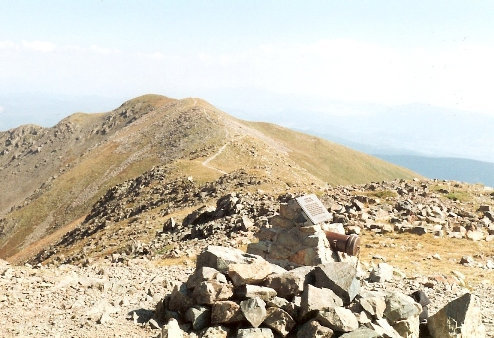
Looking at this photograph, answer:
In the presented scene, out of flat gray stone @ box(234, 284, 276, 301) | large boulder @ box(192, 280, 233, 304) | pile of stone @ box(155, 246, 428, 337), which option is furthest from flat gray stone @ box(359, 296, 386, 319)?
large boulder @ box(192, 280, 233, 304)

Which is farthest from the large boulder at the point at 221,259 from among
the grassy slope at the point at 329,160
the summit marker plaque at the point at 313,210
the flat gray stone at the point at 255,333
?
the grassy slope at the point at 329,160

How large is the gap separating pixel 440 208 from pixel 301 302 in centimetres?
3188

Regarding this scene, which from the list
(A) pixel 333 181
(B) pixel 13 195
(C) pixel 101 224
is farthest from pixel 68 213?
(A) pixel 333 181

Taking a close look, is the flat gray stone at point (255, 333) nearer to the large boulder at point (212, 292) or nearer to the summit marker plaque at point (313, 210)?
the large boulder at point (212, 292)

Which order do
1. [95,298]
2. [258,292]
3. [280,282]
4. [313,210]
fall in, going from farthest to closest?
1. [313,210]
2. [95,298]
3. [280,282]
4. [258,292]

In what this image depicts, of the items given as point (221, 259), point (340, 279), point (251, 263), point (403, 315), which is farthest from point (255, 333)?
point (403, 315)

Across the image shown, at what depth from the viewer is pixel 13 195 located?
526 ft

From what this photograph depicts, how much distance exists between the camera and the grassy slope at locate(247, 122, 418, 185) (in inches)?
6078

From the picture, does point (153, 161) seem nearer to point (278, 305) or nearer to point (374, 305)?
point (278, 305)

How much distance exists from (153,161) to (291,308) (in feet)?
319

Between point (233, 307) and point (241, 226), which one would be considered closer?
point (233, 307)

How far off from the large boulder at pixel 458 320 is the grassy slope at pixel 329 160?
128475mm

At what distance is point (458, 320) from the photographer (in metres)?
14.8

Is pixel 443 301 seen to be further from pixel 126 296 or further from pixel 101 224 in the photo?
pixel 101 224
